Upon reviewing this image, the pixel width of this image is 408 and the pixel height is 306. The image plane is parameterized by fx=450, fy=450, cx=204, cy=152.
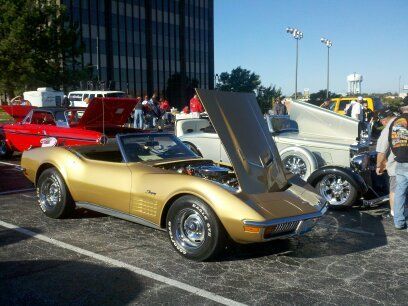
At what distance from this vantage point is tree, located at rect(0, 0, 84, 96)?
30.7 meters

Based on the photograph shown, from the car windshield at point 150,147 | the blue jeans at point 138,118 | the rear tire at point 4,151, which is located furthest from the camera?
the blue jeans at point 138,118

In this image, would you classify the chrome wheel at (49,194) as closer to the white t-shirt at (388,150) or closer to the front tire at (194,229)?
the front tire at (194,229)

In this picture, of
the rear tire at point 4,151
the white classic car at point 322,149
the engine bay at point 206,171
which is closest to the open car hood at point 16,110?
the rear tire at point 4,151

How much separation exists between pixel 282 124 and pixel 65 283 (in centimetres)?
630

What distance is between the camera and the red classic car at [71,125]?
32.1 feet

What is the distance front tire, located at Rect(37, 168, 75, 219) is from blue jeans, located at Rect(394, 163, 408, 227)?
4252 mm

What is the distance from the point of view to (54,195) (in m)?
6.16

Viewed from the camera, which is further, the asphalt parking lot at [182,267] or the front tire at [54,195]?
the front tire at [54,195]

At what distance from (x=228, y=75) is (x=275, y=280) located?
62571 mm

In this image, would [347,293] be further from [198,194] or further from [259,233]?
[198,194]

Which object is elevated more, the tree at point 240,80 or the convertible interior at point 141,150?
the tree at point 240,80

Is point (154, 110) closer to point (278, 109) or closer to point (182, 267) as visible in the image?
point (278, 109)

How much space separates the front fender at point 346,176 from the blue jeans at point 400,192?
1055 mm

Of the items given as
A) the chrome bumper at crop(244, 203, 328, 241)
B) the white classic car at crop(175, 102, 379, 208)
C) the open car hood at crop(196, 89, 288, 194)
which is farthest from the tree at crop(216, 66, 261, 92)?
the chrome bumper at crop(244, 203, 328, 241)
